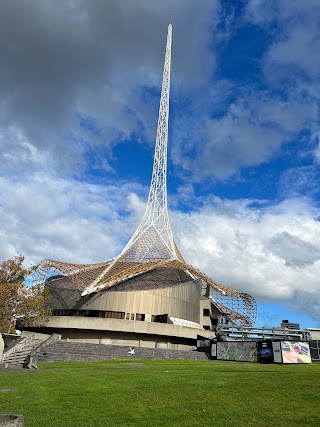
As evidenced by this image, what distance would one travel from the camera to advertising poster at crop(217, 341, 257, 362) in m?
35.7

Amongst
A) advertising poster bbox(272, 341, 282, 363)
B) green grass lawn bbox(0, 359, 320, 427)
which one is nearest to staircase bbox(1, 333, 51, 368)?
green grass lawn bbox(0, 359, 320, 427)

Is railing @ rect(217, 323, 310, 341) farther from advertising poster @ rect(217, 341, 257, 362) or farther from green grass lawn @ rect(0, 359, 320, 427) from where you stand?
green grass lawn @ rect(0, 359, 320, 427)

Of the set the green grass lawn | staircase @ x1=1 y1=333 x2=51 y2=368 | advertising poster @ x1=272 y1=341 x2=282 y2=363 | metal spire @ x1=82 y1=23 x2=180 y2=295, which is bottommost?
the green grass lawn

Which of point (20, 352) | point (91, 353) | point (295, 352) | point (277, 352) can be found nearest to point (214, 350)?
point (277, 352)

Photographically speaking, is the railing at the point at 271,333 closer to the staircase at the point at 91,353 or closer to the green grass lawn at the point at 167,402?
the staircase at the point at 91,353

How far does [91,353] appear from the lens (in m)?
34.4

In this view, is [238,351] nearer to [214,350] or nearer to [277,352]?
[214,350]

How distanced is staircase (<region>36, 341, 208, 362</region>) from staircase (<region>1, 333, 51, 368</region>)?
51.3 inches

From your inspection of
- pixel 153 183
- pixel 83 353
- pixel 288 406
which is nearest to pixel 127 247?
pixel 153 183

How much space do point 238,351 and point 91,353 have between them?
14.7 metres

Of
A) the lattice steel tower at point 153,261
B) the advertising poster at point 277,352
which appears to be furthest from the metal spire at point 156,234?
the advertising poster at point 277,352

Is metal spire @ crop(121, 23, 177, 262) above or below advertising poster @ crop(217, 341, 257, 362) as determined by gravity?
above

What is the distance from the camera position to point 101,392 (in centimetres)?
1426

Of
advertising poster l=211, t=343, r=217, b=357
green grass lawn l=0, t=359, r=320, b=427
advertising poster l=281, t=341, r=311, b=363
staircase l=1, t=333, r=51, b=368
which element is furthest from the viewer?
advertising poster l=211, t=343, r=217, b=357
